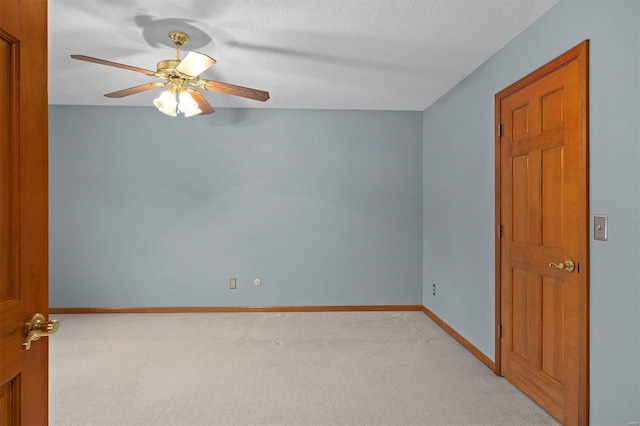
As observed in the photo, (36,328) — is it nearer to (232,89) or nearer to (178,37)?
(232,89)

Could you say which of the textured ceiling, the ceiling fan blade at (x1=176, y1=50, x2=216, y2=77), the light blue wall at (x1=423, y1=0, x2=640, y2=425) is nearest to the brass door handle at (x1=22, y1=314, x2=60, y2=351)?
the ceiling fan blade at (x1=176, y1=50, x2=216, y2=77)

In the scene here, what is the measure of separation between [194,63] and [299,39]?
32.6 inches

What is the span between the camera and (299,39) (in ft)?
9.20

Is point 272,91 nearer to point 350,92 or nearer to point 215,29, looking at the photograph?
point 350,92

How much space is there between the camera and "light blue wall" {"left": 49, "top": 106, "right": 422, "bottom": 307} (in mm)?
4711

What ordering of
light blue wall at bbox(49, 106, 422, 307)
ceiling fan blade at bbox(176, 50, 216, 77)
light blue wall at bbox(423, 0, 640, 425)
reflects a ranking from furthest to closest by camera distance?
light blue wall at bbox(49, 106, 422, 307), ceiling fan blade at bbox(176, 50, 216, 77), light blue wall at bbox(423, 0, 640, 425)

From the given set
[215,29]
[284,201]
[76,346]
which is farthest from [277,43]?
[76,346]

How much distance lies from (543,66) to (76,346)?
4365mm

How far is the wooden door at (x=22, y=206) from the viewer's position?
2.99 ft

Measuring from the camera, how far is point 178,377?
288 cm

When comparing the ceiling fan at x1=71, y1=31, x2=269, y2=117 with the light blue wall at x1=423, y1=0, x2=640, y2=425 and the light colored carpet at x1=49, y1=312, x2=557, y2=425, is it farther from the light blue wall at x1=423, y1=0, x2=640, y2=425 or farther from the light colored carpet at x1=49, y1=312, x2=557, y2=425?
the light colored carpet at x1=49, y1=312, x2=557, y2=425

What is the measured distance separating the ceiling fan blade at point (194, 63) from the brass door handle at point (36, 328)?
174cm
